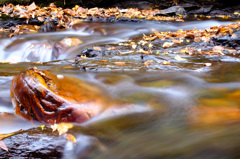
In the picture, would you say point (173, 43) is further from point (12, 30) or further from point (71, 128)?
point (12, 30)

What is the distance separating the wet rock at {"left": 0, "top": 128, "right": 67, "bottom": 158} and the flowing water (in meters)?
0.08

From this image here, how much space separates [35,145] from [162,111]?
1.28 meters

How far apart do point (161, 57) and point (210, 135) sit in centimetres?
232

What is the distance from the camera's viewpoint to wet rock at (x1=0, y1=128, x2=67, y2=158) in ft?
4.55

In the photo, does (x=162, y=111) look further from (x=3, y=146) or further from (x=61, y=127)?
(x=3, y=146)

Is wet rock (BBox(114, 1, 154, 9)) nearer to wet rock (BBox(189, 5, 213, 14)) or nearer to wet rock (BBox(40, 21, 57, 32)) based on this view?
wet rock (BBox(189, 5, 213, 14))

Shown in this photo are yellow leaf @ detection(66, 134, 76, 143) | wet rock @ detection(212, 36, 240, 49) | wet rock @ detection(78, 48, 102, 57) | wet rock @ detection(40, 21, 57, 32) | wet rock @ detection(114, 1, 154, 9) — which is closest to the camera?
yellow leaf @ detection(66, 134, 76, 143)

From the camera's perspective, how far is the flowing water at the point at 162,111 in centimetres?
147

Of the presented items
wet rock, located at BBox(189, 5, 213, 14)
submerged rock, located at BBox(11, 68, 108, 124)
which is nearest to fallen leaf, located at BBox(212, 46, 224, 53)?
submerged rock, located at BBox(11, 68, 108, 124)

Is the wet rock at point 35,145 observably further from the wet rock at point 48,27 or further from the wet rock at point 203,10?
the wet rock at point 203,10

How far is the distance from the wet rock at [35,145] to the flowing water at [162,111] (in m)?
0.08

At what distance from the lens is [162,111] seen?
207 cm

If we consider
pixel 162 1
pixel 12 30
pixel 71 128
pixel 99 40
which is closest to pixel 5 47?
pixel 12 30

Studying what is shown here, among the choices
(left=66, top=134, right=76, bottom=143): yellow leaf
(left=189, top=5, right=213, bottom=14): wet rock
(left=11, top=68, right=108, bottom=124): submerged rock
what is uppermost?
(left=189, top=5, right=213, bottom=14): wet rock
